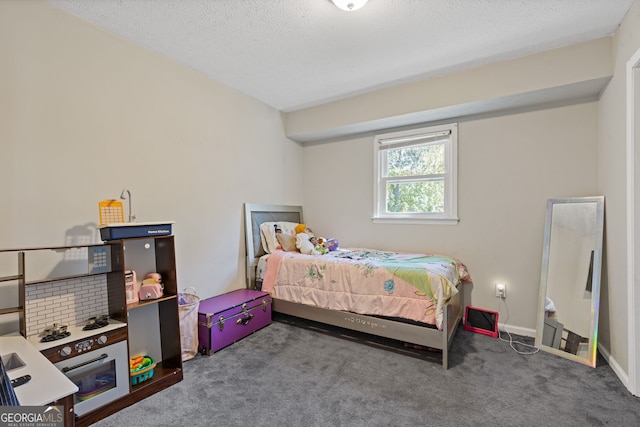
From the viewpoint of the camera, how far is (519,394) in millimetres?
1930

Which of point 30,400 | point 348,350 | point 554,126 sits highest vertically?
point 554,126

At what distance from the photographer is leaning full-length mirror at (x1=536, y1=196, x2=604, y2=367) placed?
2359 millimetres

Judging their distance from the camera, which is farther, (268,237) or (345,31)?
(268,237)

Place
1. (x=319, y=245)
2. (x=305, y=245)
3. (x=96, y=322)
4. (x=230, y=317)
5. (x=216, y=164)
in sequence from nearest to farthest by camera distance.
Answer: (x=96, y=322) → (x=230, y=317) → (x=216, y=164) → (x=305, y=245) → (x=319, y=245)

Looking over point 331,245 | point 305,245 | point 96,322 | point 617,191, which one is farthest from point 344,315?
point 617,191

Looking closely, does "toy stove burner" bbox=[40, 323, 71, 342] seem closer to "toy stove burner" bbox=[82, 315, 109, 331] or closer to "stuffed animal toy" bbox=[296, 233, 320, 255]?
"toy stove burner" bbox=[82, 315, 109, 331]

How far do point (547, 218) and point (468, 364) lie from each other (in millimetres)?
1573

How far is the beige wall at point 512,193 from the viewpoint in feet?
8.94

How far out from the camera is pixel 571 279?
8.30 feet

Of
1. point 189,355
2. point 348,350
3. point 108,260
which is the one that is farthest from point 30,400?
point 348,350

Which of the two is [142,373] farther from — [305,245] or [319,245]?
[319,245]

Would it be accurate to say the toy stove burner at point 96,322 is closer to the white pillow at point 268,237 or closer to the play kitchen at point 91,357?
the play kitchen at point 91,357

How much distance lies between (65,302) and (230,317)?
120 cm

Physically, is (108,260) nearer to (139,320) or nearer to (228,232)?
(139,320)
